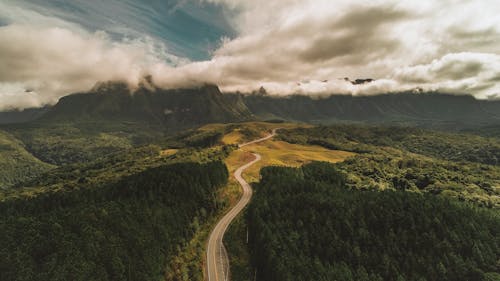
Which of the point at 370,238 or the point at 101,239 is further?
the point at 370,238

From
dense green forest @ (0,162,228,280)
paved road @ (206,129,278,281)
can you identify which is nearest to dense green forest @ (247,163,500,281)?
paved road @ (206,129,278,281)

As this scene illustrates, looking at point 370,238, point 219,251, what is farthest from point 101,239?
point 370,238

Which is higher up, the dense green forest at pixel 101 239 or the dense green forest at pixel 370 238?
the dense green forest at pixel 101 239

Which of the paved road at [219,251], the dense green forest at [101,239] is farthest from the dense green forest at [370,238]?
the dense green forest at [101,239]

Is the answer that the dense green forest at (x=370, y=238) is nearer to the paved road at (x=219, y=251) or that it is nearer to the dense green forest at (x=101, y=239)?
the paved road at (x=219, y=251)

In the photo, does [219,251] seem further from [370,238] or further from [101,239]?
[370,238]

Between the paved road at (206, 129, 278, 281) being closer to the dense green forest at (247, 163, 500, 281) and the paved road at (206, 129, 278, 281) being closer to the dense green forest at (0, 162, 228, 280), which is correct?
the dense green forest at (0, 162, 228, 280)

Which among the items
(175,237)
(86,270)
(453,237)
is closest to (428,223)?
(453,237)

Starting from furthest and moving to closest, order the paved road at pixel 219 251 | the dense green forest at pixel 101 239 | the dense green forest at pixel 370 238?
the dense green forest at pixel 370 238
the paved road at pixel 219 251
the dense green forest at pixel 101 239
